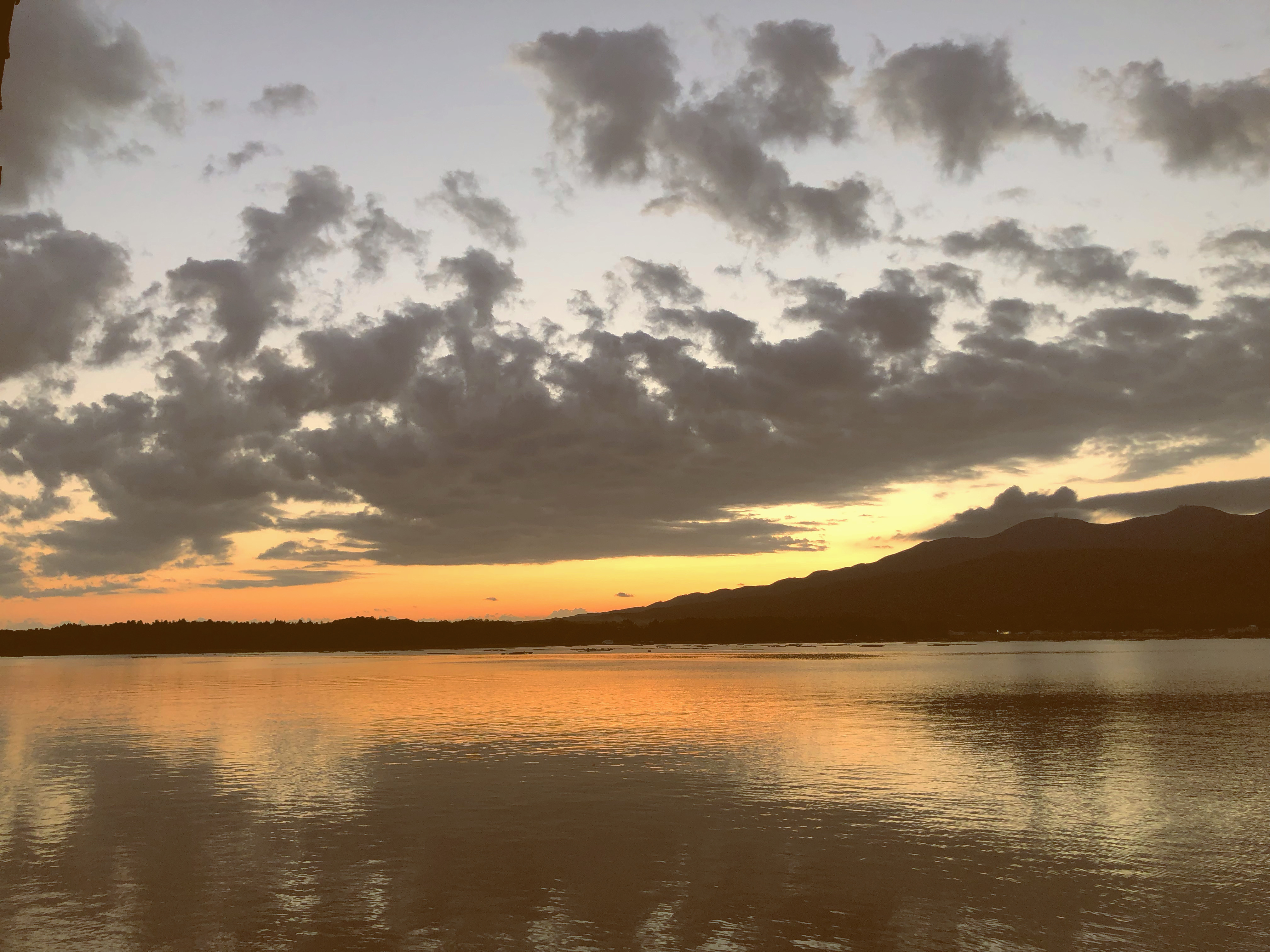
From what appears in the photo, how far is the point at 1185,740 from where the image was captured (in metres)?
52.0

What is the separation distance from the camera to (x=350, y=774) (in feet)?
143

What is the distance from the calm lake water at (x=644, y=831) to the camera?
21.5 m

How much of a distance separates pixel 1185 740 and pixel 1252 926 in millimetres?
35253

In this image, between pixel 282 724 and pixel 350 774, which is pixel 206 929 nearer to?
pixel 350 774

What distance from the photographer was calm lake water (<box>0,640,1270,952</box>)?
2153cm

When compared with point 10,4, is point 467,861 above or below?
below

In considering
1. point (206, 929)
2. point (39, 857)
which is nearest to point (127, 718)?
point (39, 857)

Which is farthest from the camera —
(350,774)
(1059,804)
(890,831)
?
(350,774)

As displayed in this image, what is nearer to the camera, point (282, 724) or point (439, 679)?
point (282, 724)

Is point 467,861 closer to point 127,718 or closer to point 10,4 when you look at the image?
point 10,4

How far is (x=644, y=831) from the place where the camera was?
31.2 metres

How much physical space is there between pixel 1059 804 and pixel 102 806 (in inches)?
1422

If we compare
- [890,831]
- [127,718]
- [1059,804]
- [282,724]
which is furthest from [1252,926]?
[127,718]

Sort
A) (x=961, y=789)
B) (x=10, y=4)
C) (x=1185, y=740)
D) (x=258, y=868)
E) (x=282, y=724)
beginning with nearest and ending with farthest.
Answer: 1. (x=10, y=4)
2. (x=258, y=868)
3. (x=961, y=789)
4. (x=1185, y=740)
5. (x=282, y=724)
